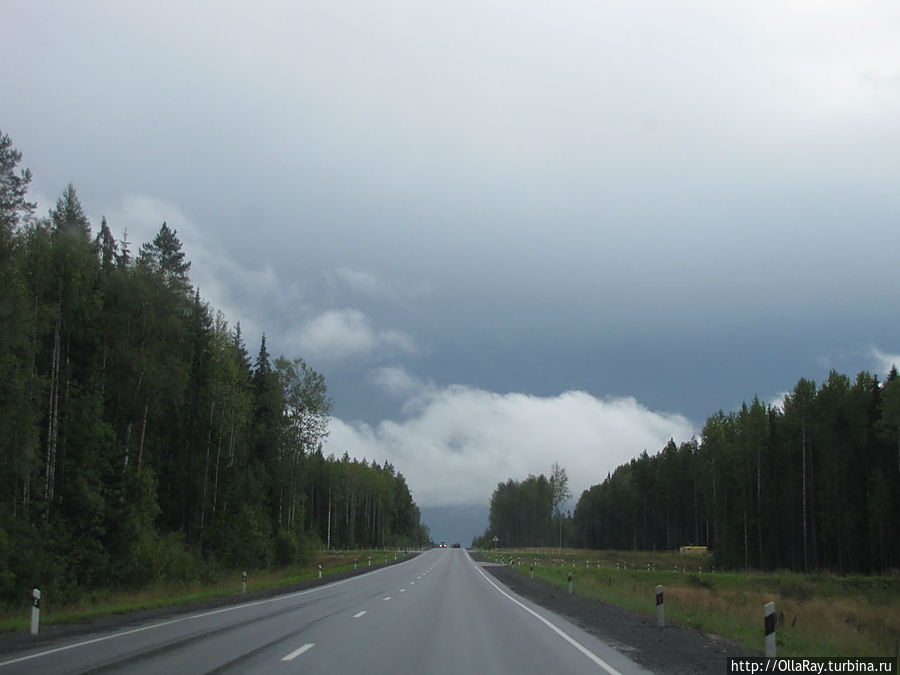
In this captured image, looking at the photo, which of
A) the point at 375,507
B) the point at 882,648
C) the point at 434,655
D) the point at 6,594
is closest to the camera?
the point at 434,655

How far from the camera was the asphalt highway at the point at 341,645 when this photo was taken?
1073 cm

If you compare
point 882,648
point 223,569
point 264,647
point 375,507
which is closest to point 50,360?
point 223,569

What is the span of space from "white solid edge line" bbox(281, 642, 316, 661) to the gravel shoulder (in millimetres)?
5385

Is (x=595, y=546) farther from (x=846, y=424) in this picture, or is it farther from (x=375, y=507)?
(x=846, y=424)

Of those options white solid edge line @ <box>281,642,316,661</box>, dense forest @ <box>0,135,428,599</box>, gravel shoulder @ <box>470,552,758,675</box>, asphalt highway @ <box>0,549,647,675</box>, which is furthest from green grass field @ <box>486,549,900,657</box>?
dense forest @ <box>0,135,428,599</box>

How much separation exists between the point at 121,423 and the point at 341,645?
3274 cm

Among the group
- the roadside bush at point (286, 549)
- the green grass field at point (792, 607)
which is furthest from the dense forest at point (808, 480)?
the roadside bush at point (286, 549)

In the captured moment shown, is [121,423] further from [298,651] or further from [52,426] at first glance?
[298,651]

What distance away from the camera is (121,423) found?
136 feet

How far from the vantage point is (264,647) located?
12742 mm

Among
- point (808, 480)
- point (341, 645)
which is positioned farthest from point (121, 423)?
point (808, 480)

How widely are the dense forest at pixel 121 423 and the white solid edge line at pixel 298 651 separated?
57.8ft

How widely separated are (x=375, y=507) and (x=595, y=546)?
51.8 metres

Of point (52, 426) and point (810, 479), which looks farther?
point (810, 479)
